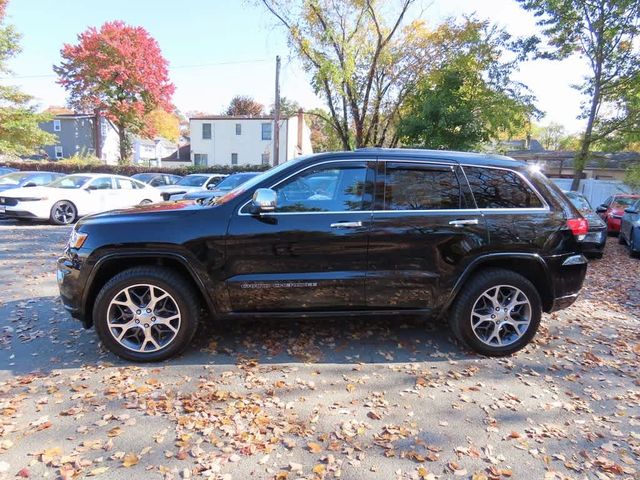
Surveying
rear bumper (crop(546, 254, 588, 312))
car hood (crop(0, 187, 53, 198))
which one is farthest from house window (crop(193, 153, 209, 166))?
rear bumper (crop(546, 254, 588, 312))

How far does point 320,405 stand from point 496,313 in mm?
1946

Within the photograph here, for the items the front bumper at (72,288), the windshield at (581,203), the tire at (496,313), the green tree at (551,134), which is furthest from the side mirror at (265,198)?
the green tree at (551,134)

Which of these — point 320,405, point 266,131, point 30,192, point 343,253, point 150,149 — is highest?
point 266,131

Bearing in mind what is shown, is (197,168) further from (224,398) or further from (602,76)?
(224,398)

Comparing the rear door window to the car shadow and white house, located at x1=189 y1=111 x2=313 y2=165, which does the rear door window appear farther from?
white house, located at x1=189 y1=111 x2=313 y2=165

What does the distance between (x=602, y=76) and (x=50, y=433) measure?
58.6 ft

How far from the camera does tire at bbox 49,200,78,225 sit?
38.6ft

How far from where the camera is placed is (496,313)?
13.5 feet

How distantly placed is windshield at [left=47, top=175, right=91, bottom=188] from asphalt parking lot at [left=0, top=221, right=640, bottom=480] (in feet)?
27.8

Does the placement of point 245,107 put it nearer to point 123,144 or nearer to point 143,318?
point 123,144

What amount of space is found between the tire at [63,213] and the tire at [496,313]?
37.6 ft

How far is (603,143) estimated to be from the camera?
1543 centimetres

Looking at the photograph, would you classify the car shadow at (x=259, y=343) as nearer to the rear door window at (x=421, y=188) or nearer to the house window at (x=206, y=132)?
the rear door window at (x=421, y=188)

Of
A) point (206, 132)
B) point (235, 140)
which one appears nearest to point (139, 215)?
point (235, 140)
